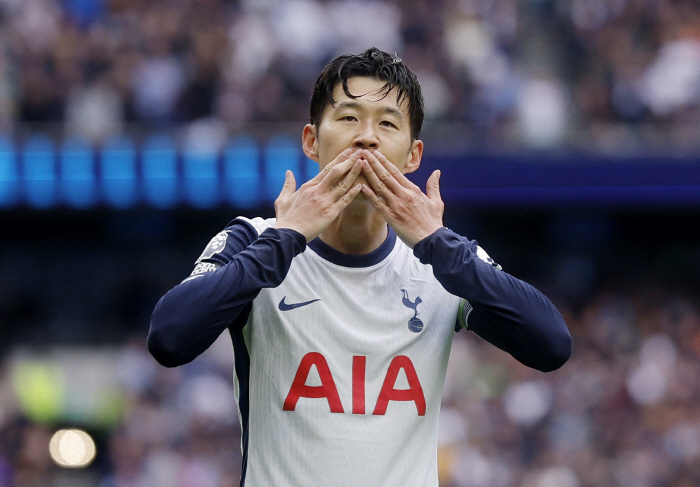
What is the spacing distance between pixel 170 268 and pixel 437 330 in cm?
948

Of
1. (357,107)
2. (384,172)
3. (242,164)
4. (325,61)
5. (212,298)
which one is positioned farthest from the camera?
(325,61)

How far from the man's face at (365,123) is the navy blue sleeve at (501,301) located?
0.34 m

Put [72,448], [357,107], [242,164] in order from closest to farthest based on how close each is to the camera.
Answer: [357,107]
[72,448]
[242,164]

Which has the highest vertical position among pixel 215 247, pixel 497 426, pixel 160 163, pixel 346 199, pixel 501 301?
pixel 346 199

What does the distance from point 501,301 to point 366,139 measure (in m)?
0.62

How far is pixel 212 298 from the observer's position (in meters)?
2.61

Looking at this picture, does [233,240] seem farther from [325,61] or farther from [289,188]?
[325,61]

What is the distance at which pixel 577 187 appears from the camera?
35.2ft

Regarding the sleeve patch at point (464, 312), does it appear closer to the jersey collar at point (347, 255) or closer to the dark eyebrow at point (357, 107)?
Result: the jersey collar at point (347, 255)

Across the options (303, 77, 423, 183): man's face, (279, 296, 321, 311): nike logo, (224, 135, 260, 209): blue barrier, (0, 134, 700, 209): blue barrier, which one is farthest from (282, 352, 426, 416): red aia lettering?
(224, 135, 260, 209): blue barrier

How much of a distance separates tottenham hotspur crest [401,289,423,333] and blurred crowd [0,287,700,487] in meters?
6.13

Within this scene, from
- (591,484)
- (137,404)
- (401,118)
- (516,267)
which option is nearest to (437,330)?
(401,118)

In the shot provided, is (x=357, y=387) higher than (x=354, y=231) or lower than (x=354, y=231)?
lower

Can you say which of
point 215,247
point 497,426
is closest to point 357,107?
point 215,247
